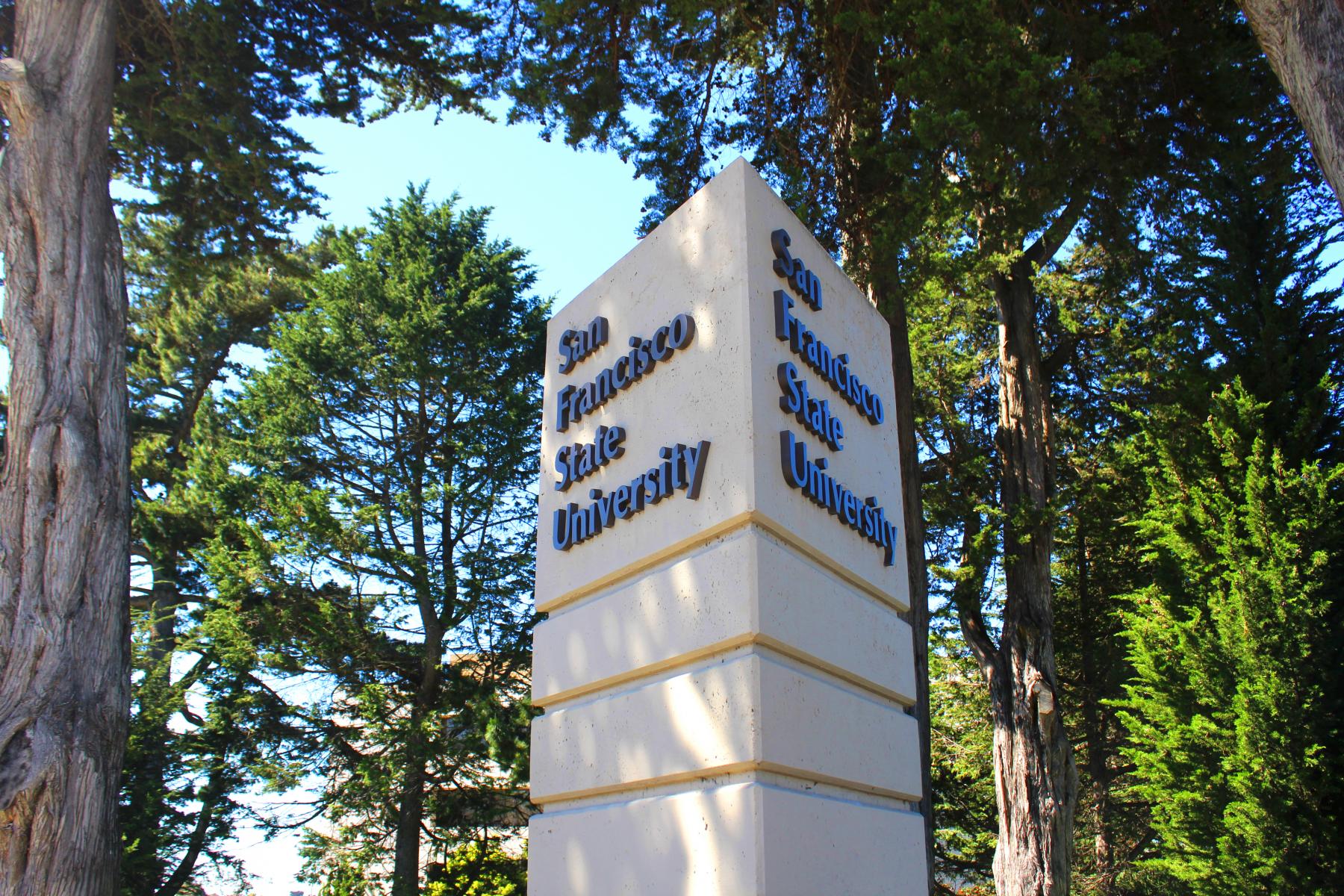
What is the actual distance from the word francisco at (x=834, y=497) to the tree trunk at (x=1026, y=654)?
747 centimetres

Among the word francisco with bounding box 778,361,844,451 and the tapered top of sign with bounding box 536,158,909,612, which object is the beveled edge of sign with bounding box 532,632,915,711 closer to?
the tapered top of sign with bounding box 536,158,909,612

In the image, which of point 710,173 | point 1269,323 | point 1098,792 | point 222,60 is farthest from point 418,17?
point 1098,792

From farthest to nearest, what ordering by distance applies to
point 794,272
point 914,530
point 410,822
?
point 410,822
point 914,530
point 794,272

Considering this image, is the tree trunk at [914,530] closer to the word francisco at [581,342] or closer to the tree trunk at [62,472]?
the word francisco at [581,342]

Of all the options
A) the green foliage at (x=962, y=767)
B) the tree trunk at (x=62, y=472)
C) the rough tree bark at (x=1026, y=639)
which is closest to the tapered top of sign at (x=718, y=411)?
the tree trunk at (x=62, y=472)

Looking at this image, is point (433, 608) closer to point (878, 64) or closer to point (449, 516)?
point (449, 516)

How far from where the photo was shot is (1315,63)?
5.07m

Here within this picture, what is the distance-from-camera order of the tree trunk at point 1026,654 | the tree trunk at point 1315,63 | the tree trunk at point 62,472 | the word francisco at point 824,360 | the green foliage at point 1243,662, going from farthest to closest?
1. the tree trunk at point 1026,654
2. the green foliage at point 1243,662
3. the tree trunk at point 62,472
4. the tree trunk at point 1315,63
5. the word francisco at point 824,360

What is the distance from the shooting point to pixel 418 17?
10.6m

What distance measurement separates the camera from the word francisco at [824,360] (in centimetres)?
441

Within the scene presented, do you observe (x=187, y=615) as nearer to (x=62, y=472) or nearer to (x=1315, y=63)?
(x=62, y=472)

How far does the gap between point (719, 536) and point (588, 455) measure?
3.75 ft

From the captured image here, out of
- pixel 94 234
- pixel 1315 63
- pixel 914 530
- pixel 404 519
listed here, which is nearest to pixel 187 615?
pixel 404 519

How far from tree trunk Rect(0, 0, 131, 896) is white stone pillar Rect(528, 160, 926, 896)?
169 inches
